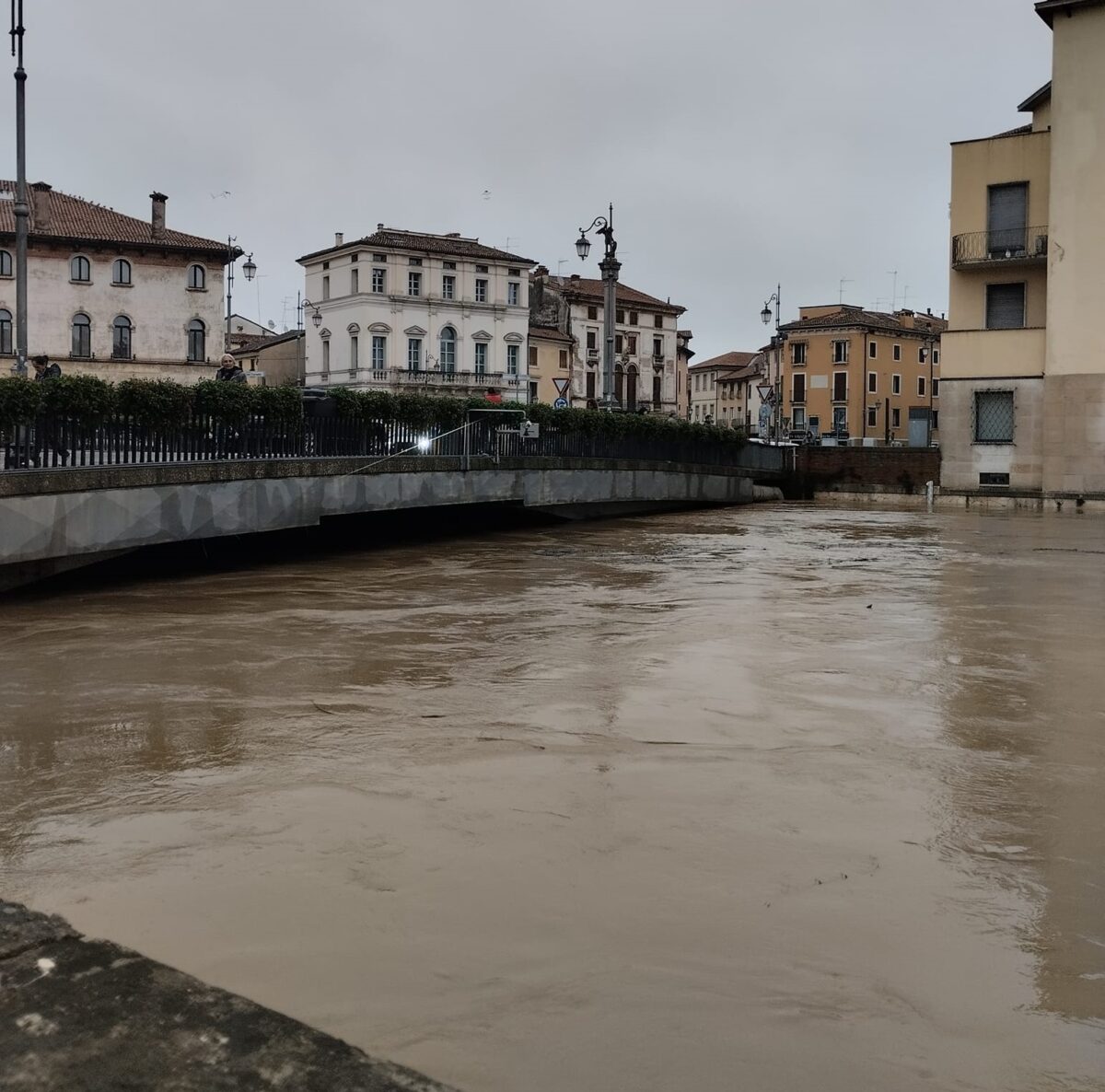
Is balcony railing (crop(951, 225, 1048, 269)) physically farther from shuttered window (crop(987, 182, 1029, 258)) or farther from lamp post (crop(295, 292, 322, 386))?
lamp post (crop(295, 292, 322, 386))

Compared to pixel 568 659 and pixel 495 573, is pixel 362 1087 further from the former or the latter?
pixel 495 573

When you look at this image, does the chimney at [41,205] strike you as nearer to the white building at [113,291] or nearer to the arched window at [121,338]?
the white building at [113,291]

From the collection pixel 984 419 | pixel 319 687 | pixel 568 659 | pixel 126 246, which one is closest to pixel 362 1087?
pixel 319 687

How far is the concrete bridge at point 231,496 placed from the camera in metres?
14.0

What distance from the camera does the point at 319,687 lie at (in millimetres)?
9211

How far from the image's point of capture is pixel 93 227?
61531 mm

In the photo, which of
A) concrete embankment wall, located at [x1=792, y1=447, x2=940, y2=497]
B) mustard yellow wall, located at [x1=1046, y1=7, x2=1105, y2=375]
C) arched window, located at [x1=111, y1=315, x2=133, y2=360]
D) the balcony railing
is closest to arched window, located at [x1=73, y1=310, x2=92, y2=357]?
arched window, located at [x1=111, y1=315, x2=133, y2=360]

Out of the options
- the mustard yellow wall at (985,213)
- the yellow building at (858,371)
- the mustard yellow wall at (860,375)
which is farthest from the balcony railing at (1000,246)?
the mustard yellow wall at (860,375)

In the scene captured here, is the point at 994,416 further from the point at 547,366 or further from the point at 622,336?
the point at 622,336

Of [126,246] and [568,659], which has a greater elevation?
[126,246]

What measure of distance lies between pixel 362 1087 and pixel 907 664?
314 inches

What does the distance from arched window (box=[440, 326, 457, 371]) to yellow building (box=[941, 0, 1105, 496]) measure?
45003mm

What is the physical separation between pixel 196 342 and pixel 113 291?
15.3 ft

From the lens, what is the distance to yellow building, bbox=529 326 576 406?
92.3m
